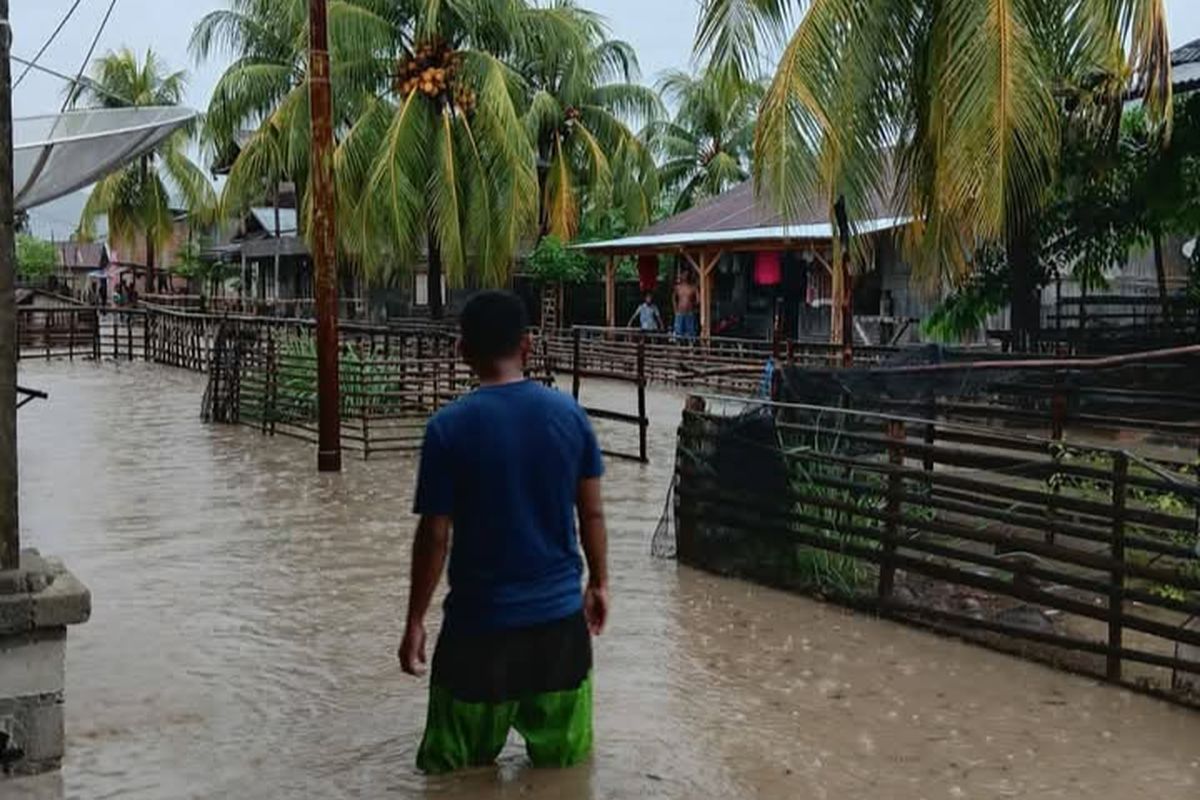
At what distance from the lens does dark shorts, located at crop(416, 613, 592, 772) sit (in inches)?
163

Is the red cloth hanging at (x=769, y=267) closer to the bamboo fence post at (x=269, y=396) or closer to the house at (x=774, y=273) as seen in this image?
the house at (x=774, y=273)

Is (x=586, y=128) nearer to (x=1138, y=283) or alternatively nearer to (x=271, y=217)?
(x=1138, y=283)

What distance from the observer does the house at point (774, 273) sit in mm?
22188

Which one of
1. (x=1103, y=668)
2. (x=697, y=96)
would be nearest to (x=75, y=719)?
(x=1103, y=668)

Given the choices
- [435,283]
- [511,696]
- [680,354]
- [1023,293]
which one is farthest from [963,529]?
[435,283]

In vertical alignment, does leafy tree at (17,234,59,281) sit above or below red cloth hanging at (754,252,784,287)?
above

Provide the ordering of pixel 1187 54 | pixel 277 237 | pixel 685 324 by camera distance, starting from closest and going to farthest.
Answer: pixel 1187 54 < pixel 685 324 < pixel 277 237

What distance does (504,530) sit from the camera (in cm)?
405

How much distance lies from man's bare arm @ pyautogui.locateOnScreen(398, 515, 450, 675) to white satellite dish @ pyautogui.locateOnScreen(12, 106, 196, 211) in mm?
8198

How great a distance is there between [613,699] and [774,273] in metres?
19.9

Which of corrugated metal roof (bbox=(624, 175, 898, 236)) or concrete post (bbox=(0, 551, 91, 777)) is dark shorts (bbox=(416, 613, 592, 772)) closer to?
concrete post (bbox=(0, 551, 91, 777))

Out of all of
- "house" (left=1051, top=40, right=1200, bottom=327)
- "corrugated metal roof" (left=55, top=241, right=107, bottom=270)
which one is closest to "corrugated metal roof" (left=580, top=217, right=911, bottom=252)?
"house" (left=1051, top=40, right=1200, bottom=327)

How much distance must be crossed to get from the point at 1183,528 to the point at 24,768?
4492 mm

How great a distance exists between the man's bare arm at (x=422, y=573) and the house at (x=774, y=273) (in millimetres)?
15828
